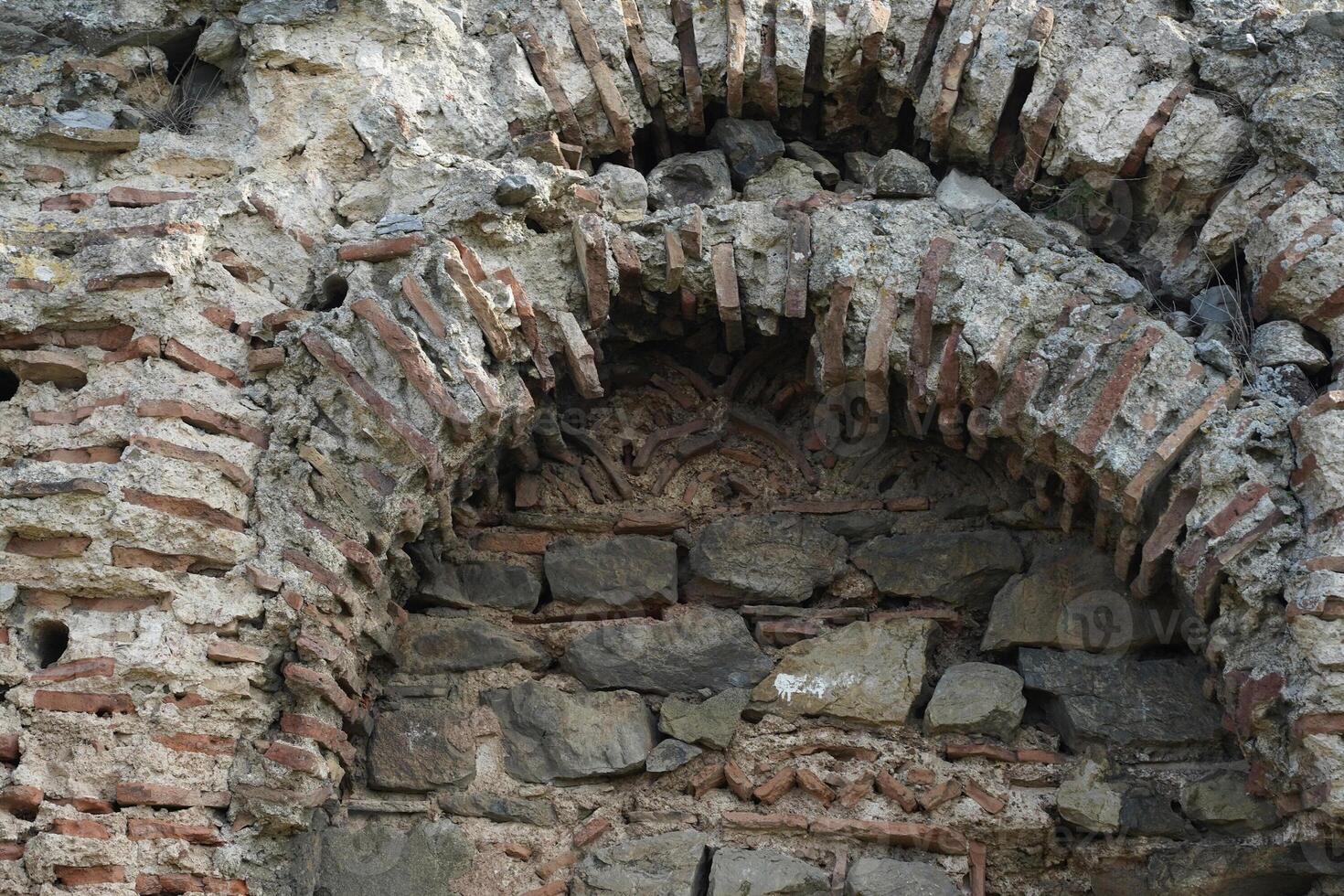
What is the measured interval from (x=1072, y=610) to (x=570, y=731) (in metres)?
1.42

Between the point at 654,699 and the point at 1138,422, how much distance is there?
149cm

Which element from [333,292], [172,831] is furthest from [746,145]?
[172,831]

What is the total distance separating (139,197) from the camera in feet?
13.3

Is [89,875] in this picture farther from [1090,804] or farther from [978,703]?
[1090,804]

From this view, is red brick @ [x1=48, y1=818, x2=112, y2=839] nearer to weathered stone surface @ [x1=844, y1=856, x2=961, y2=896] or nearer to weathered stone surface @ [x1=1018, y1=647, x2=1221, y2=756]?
weathered stone surface @ [x1=844, y1=856, x2=961, y2=896]

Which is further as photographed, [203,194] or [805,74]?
[805,74]

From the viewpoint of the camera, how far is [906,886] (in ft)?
11.9

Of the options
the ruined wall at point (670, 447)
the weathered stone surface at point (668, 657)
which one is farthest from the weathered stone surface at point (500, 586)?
the weathered stone surface at point (668, 657)

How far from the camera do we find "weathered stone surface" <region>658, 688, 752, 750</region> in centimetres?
396

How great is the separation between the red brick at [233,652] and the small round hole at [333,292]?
950 millimetres

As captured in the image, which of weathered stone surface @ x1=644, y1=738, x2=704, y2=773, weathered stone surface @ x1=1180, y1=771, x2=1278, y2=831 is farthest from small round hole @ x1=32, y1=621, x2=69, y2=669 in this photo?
weathered stone surface @ x1=1180, y1=771, x2=1278, y2=831

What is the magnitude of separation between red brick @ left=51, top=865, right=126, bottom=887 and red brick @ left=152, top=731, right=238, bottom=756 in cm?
29

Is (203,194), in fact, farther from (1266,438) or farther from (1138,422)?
(1266,438)

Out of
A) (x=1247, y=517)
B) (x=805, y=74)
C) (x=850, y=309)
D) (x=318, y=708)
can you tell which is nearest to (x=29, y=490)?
(x=318, y=708)
